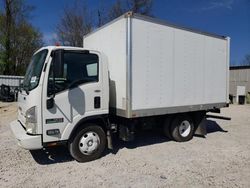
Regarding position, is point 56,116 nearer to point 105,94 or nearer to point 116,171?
point 105,94

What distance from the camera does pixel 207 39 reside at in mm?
7254

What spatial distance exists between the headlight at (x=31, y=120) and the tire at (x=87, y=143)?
83 cm

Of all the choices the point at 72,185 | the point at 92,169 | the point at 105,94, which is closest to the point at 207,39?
the point at 105,94

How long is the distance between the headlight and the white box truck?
2cm

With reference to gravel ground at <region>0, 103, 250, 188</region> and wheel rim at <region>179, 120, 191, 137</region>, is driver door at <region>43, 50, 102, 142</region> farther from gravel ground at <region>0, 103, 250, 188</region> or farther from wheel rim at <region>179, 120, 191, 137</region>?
wheel rim at <region>179, 120, 191, 137</region>

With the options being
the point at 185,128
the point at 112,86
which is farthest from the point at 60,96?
the point at 185,128

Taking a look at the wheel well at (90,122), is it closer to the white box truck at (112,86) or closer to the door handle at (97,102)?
the white box truck at (112,86)

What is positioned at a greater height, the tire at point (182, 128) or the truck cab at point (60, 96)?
the truck cab at point (60, 96)

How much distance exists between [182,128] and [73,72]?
3.87 meters

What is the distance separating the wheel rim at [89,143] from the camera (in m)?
5.40

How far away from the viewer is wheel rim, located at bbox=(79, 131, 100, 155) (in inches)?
213

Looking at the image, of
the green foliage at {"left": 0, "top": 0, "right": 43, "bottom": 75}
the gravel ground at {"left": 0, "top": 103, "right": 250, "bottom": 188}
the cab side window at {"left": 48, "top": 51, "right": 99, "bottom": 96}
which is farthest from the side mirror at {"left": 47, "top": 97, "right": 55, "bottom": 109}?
the green foliage at {"left": 0, "top": 0, "right": 43, "bottom": 75}

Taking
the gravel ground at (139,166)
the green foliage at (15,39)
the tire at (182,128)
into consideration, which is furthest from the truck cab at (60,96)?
the green foliage at (15,39)

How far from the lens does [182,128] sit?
7395mm
